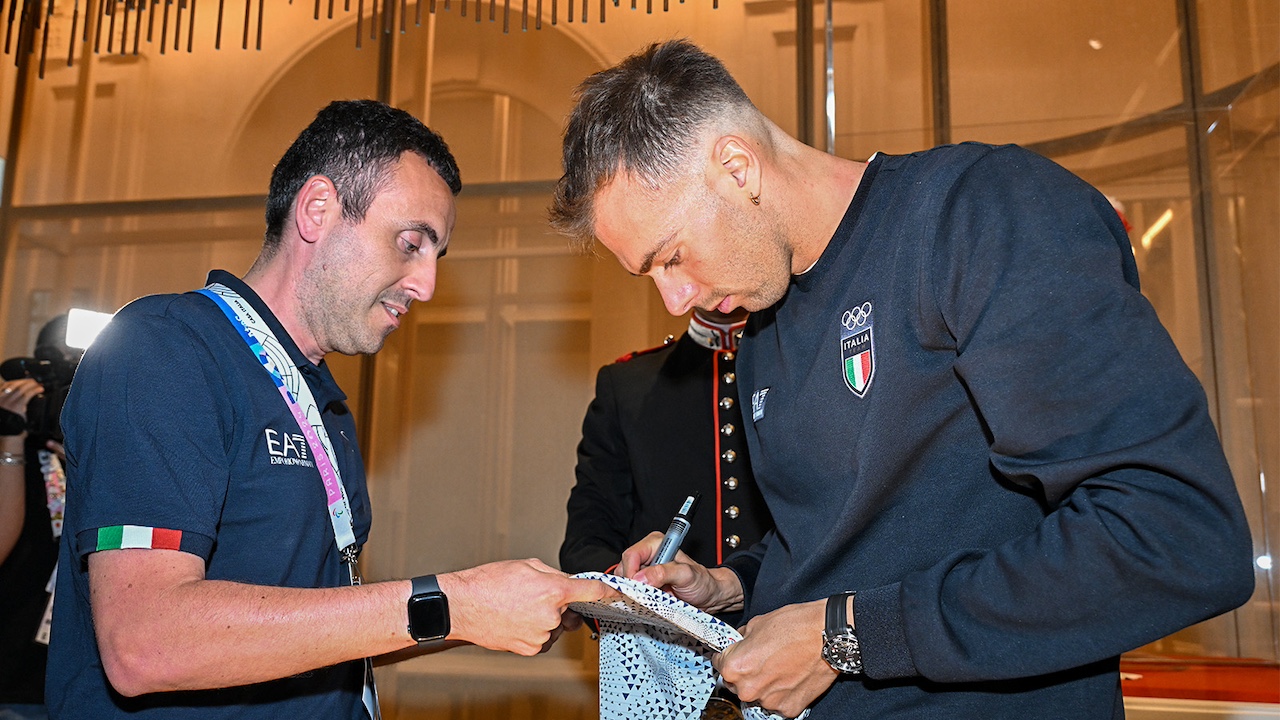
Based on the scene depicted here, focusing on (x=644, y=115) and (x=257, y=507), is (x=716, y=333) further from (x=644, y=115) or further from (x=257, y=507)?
(x=257, y=507)

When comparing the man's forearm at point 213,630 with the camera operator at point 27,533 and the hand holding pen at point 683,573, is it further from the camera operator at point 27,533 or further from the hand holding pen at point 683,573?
the camera operator at point 27,533

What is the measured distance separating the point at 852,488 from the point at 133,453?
3.07ft

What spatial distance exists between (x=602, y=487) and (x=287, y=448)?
4.36ft

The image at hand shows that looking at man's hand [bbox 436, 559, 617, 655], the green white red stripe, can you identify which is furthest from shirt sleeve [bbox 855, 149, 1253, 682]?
the green white red stripe

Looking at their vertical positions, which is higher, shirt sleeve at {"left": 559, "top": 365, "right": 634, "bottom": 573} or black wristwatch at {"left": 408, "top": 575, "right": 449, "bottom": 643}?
shirt sleeve at {"left": 559, "top": 365, "right": 634, "bottom": 573}

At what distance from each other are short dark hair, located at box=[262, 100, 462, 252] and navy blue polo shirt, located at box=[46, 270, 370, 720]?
0.33 m

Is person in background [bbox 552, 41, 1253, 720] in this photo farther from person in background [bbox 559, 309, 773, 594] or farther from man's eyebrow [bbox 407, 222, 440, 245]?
person in background [bbox 559, 309, 773, 594]

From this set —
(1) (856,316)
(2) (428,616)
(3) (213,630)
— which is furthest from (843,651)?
(3) (213,630)

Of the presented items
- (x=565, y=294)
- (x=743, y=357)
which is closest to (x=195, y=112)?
(x=565, y=294)

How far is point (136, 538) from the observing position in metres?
1.26

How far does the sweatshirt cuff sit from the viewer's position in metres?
1.11

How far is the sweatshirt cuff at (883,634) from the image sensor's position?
1.11m

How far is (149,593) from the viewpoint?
1240 millimetres

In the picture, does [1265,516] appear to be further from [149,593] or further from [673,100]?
[149,593]
